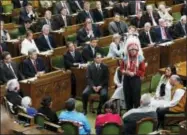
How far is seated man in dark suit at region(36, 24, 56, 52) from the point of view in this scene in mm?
9867

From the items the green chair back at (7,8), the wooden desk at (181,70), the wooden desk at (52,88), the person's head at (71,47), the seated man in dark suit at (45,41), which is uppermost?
the green chair back at (7,8)

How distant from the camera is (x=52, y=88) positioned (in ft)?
25.7

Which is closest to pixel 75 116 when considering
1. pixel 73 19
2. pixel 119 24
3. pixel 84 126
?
pixel 84 126

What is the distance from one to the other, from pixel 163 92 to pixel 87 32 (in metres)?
3.48

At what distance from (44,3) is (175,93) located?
758 centimetres

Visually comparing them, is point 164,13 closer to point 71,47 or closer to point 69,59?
point 71,47

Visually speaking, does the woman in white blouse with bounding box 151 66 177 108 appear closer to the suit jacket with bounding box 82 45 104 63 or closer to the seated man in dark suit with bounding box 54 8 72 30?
the suit jacket with bounding box 82 45 104 63

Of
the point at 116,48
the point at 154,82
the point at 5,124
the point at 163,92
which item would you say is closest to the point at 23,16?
the point at 116,48

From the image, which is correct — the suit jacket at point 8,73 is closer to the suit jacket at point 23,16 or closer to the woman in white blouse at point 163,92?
the woman in white blouse at point 163,92

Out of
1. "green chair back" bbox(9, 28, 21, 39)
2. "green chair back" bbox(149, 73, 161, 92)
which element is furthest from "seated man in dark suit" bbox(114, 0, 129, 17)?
"green chair back" bbox(149, 73, 161, 92)

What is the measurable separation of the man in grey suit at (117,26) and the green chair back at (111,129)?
5923 mm

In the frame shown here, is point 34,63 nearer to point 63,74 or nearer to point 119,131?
point 63,74

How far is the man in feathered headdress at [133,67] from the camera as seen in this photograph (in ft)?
21.9

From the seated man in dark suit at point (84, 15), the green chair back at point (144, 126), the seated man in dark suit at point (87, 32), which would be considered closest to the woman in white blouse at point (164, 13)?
the seated man in dark suit at point (84, 15)
